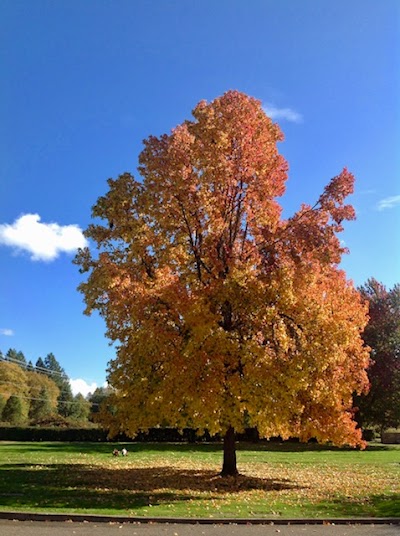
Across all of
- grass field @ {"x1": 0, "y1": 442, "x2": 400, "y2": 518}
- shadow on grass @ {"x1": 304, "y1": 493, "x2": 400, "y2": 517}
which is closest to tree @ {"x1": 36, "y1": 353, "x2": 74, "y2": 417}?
grass field @ {"x1": 0, "y1": 442, "x2": 400, "y2": 518}

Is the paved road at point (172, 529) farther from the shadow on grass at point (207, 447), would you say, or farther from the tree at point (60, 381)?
the tree at point (60, 381)

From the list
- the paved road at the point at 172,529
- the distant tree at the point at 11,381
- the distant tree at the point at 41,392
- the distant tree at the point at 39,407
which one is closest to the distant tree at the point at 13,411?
the distant tree at the point at 11,381

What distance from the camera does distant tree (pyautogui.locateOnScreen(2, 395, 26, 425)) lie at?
71.1m

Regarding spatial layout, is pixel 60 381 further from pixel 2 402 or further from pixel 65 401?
pixel 2 402

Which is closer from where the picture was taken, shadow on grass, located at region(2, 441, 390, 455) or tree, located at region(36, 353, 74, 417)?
shadow on grass, located at region(2, 441, 390, 455)

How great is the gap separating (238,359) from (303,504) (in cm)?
389

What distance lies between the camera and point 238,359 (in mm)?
13609

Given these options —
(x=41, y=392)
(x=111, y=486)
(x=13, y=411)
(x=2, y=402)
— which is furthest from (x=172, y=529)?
(x=41, y=392)

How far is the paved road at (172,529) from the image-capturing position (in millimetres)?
8430

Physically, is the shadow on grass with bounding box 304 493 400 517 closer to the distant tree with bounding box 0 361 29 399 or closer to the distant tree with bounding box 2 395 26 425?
the distant tree with bounding box 2 395 26 425

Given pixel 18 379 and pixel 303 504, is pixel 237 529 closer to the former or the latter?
pixel 303 504

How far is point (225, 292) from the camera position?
13672 mm

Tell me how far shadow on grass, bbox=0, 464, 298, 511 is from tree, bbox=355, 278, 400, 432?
73.1 feet

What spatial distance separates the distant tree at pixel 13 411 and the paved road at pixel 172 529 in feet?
223
